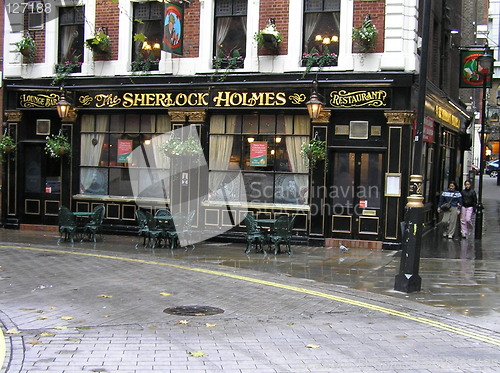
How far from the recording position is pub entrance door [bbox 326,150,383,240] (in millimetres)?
16266

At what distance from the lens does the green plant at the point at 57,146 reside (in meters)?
18.4

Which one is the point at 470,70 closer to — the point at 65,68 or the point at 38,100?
the point at 65,68

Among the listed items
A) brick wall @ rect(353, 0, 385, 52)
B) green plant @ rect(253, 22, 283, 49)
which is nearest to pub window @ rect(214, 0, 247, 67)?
green plant @ rect(253, 22, 283, 49)

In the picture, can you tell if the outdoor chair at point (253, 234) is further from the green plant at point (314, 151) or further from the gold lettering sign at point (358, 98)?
the gold lettering sign at point (358, 98)

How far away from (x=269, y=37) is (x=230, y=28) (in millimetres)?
1727

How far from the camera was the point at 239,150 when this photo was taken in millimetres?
17438

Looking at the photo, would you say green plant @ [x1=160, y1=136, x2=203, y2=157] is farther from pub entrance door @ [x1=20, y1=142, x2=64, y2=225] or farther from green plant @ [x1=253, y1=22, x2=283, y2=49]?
pub entrance door @ [x1=20, y1=142, x2=64, y2=225]

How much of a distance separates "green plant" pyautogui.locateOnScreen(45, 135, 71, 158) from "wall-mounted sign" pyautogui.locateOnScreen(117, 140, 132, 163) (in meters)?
1.58

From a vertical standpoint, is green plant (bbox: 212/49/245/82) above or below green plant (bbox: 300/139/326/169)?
above

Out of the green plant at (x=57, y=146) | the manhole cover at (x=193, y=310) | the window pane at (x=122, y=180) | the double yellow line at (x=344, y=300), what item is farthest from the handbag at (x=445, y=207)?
the green plant at (x=57, y=146)

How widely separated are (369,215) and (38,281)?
876cm

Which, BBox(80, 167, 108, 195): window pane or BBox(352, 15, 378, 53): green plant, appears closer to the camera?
BBox(352, 15, 378, 53): green plant

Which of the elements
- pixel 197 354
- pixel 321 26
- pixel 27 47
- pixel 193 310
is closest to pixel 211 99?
pixel 321 26

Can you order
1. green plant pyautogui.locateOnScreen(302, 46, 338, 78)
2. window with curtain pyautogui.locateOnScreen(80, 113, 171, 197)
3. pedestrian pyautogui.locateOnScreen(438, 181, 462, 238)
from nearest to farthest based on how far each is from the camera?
green plant pyautogui.locateOnScreen(302, 46, 338, 78) < pedestrian pyautogui.locateOnScreen(438, 181, 462, 238) < window with curtain pyautogui.locateOnScreen(80, 113, 171, 197)
